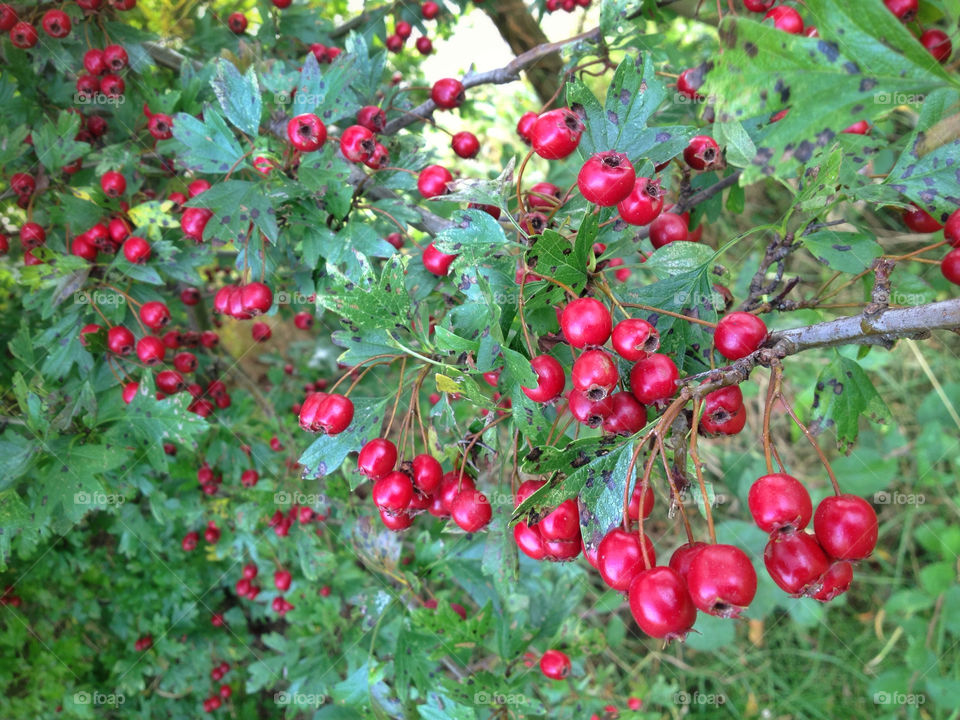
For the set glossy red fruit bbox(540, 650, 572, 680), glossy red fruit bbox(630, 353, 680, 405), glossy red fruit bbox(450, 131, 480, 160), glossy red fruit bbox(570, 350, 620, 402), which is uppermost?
glossy red fruit bbox(450, 131, 480, 160)

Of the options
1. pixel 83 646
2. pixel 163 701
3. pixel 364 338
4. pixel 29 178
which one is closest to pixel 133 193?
pixel 29 178

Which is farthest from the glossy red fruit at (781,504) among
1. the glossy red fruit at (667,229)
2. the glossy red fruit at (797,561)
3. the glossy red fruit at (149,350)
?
the glossy red fruit at (149,350)

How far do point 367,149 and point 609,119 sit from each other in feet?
1.98

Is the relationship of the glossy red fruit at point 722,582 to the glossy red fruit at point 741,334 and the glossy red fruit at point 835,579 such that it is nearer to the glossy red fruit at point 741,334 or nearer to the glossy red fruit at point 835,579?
the glossy red fruit at point 835,579

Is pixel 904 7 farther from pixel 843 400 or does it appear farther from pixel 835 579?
pixel 835 579

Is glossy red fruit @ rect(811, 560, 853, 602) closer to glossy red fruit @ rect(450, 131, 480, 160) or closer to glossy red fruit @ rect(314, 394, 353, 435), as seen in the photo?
glossy red fruit @ rect(314, 394, 353, 435)

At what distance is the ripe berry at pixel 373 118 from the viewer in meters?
1.58

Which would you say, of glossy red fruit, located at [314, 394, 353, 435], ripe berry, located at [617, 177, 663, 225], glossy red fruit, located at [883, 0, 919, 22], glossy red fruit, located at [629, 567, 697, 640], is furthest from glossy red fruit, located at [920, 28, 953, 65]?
glossy red fruit, located at [314, 394, 353, 435]

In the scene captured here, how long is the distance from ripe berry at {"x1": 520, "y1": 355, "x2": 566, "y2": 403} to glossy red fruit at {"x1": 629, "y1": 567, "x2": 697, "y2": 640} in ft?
1.12

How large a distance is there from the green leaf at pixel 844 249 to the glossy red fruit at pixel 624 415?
45 cm

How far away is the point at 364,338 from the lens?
1.21m

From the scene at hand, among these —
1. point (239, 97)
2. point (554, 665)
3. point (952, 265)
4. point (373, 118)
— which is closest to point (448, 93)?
point (373, 118)

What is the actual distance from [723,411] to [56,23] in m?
2.29

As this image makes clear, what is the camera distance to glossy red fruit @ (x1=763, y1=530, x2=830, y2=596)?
814mm
